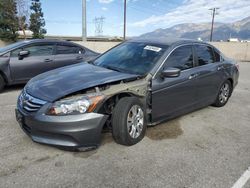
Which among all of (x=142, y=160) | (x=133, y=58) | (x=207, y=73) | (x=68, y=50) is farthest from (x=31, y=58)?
(x=142, y=160)

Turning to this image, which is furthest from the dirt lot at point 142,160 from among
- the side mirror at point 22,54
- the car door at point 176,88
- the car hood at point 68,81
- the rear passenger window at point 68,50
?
the rear passenger window at point 68,50

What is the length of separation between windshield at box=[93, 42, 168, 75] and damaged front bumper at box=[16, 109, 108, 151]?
115cm

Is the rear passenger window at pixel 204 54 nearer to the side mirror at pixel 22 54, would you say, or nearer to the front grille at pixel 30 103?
the front grille at pixel 30 103

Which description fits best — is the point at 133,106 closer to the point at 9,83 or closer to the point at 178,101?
the point at 178,101

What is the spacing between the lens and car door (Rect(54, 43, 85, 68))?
7.36 metres

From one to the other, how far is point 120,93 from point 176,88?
1.14 metres

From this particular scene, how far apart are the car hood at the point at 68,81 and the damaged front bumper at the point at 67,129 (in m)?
0.28

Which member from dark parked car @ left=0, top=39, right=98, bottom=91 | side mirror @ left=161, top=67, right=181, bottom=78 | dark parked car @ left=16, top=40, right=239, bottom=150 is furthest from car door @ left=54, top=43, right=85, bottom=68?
side mirror @ left=161, top=67, right=181, bottom=78

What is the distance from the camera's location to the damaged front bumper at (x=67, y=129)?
119 inches

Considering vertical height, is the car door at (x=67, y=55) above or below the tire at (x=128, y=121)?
above

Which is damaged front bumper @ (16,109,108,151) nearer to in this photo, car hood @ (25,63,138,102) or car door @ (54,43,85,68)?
car hood @ (25,63,138,102)

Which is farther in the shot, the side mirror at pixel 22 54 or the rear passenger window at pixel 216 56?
the side mirror at pixel 22 54

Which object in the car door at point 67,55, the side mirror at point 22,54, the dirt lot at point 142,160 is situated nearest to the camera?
the dirt lot at point 142,160

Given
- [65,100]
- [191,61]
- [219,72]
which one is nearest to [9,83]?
[65,100]
